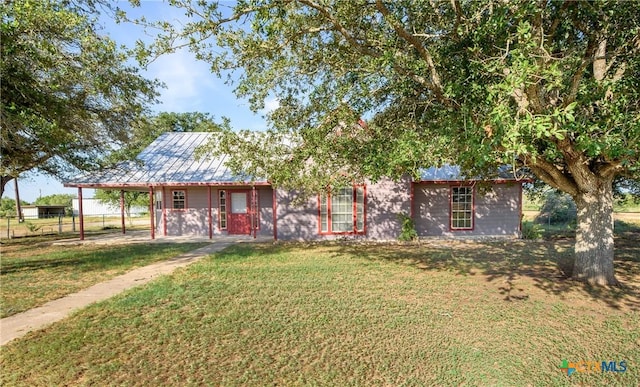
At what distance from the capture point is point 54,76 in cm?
746

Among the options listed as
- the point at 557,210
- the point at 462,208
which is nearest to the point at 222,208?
the point at 462,208

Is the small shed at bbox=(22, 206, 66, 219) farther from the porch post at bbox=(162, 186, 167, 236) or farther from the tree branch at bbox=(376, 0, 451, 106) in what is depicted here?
the tree branch at bbox=(376, 0, 451, 106)

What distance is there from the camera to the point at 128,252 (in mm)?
10797

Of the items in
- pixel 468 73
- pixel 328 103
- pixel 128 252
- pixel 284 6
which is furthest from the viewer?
pixel 128 252

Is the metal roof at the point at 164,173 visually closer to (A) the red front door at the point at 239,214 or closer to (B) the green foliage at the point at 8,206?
(A) the red front door at the point at 239,214

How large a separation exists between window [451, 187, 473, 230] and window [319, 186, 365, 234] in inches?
153

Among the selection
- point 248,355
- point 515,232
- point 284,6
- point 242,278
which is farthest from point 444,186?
point 248,355

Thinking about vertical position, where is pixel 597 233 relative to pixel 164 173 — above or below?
below

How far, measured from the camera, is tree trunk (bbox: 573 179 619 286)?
6.21 m

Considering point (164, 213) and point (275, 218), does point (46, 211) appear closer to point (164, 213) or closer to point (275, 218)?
point (164, 213)

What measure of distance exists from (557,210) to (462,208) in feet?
37.3

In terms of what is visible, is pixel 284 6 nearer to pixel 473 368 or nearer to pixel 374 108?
pixel 374 108

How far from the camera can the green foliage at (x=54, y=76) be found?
5980mm

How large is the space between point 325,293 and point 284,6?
4855mm
